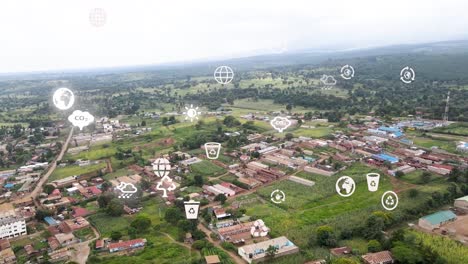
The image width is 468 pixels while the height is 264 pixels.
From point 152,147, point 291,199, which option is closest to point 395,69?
point 152,147

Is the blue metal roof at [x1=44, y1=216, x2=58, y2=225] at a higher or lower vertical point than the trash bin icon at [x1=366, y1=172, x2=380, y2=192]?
lower

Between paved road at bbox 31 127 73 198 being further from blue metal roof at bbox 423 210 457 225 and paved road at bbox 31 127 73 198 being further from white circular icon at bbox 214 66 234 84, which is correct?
blue metal roof at bbox 423 210 457 225

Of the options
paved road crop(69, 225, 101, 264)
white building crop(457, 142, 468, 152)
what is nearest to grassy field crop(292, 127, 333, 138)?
white building crop(457, 142, 468, 152)

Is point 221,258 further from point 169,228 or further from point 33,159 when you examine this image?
point 33,159
